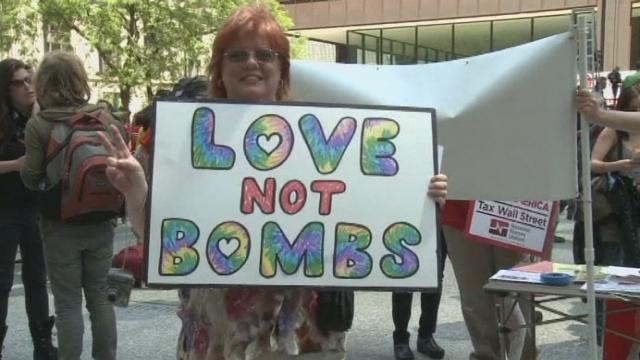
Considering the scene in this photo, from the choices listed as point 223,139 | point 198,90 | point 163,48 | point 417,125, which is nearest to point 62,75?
point 198,90

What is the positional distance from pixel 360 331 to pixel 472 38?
27131mm

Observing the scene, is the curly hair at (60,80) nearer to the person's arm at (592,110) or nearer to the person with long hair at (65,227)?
the person with long hair at (65,227)

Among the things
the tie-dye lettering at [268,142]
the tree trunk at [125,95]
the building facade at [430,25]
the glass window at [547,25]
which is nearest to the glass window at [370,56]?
the building facade at [430,25]

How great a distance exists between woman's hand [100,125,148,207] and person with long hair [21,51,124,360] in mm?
1648

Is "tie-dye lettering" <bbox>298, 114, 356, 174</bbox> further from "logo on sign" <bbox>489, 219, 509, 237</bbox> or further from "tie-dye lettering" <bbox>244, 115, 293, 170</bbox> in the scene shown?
"logo on sign" <bbox>489, 219, 509, 237</bbox>

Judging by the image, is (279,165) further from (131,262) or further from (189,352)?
(131,262)

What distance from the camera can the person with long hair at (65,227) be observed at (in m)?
3.62

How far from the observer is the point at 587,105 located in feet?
8.41

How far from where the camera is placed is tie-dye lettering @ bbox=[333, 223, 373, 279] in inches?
80.0

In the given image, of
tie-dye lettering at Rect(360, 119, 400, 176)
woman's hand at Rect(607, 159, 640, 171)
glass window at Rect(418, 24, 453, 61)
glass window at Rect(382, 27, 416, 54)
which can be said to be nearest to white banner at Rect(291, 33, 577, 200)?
tie-dye lettering at Rect(360, 119, 400, 176)

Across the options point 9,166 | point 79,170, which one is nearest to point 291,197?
point 79,170

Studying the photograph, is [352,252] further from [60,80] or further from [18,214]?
[18,214]

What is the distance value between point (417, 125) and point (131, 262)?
12.9ft

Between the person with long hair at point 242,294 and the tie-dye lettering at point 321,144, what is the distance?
15 cm
